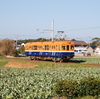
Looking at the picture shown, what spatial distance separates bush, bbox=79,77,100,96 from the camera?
11.6m

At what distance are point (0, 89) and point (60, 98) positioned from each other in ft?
10.6

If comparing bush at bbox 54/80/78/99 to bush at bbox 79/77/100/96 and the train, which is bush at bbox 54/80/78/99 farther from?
the train

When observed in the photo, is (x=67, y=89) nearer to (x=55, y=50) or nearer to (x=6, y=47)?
(x=55, y=50)

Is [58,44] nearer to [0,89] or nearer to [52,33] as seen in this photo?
[52,33]

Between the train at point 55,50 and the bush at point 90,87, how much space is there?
758 inches

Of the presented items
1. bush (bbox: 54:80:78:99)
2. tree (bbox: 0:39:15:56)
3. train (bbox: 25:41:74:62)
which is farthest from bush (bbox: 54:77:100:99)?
tree (bbox: 0:39:15:56)

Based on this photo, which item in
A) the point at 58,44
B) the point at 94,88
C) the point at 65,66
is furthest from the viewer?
the point at 58,44

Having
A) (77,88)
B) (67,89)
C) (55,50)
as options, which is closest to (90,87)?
(77,88)

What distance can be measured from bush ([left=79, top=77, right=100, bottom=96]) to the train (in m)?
19.2

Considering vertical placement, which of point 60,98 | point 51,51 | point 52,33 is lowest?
point 60,98

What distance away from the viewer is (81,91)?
1186 cm

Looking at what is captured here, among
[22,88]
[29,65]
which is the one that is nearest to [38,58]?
[29,65]

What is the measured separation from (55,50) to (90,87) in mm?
20398

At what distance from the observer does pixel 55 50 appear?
105ft
